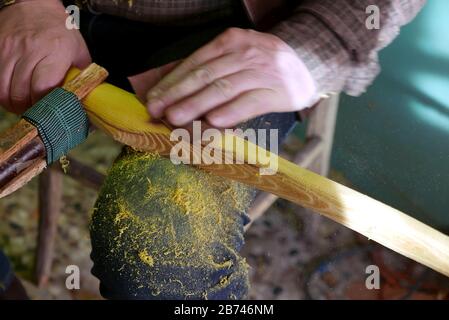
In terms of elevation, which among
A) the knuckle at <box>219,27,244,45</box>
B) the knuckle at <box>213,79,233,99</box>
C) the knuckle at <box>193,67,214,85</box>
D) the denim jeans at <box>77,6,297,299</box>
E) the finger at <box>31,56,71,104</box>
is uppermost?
the knuckle at <box>219,27,244,45</box>

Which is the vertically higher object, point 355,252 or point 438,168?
point 438,168

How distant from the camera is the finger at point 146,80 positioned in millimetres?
695

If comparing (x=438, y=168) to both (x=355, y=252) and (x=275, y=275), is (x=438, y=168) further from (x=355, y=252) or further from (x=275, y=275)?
(x=275, y=275)

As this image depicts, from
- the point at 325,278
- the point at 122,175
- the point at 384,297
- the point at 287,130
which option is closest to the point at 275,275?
the point at 325,278

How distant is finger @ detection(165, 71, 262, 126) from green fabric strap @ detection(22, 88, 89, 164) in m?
0.12

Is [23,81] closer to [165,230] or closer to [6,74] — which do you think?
[6,74]

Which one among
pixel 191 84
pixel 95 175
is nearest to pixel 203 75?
pixel 191 84

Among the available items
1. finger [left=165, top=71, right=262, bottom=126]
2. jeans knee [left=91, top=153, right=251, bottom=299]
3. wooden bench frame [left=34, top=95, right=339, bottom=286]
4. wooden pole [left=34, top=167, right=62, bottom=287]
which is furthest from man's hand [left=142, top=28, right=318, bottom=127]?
wooden pole [left=34, top=167, right=62, bottom=287]

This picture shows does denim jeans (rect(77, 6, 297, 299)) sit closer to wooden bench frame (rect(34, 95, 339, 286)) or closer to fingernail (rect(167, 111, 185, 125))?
fingernail (rect(167, 111, 185, 125))

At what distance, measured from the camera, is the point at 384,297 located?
1164 millimetres

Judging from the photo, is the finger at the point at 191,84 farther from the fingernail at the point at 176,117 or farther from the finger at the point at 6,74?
→ the finger at the point at 6,74

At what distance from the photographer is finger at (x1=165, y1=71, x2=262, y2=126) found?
0.64 m

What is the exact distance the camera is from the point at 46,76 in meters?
0.72

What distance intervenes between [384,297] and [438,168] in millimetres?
488
